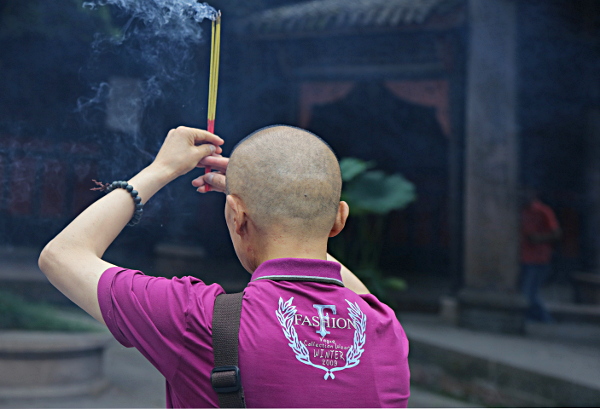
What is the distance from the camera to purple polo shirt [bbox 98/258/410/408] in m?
1.00

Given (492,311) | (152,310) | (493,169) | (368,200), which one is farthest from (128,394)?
(493,169)

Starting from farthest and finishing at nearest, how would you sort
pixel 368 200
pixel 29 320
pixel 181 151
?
pixel 368 200
pixel 29 320
pixel 181 151

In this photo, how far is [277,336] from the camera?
1.00 m

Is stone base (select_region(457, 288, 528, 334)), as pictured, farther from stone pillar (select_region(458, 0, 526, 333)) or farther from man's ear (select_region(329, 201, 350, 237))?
man's ear (select_region(329, 201, 350, 237))

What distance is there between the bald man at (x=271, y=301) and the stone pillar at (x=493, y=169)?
210 inches

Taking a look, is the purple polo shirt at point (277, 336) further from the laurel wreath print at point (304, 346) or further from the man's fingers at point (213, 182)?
the man's fingers at point (213, 182)

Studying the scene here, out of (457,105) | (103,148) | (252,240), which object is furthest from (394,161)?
(252,240)

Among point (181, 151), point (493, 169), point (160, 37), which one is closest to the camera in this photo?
point (181, 151)

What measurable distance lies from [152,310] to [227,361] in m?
0.15

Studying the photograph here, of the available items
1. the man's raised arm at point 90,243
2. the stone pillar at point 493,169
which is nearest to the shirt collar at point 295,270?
the man's raised arm at point 90,243

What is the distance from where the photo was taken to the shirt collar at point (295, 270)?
107cm

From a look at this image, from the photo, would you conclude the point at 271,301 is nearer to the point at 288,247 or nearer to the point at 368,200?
the point at 288,247

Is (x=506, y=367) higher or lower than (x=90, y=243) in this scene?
lower

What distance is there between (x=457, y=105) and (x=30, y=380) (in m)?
4.73
